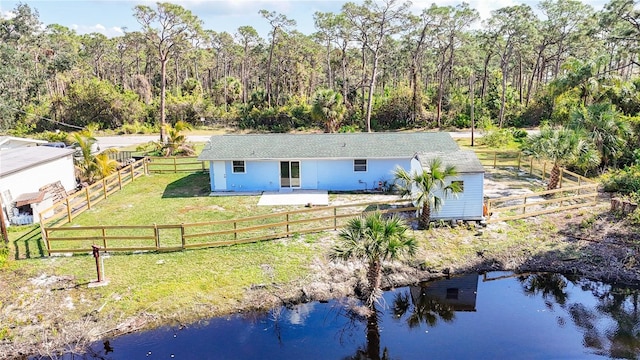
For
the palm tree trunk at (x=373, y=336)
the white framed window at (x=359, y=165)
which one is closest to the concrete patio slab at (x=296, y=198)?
the white framed window at (x=359, y=165)

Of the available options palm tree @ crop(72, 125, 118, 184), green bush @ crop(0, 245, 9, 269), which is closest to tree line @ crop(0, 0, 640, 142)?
palm tree @ crop(72, 125, 118, 184)

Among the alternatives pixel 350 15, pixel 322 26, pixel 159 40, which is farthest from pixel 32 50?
pixel 350 15

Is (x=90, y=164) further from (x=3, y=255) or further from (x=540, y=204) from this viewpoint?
(x=540, y=204)

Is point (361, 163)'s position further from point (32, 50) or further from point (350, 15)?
point (32, 50)

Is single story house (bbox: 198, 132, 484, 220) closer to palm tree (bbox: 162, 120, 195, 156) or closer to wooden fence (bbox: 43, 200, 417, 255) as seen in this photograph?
wooden fence (bbox: 43, 200, 417, 255)

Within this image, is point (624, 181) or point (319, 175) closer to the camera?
point (624, 181)

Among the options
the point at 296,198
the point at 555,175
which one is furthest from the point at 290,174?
the point at 555,175
